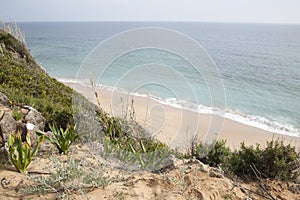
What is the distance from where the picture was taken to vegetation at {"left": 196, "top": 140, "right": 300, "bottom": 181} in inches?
154

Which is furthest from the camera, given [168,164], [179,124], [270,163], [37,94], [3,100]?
[37,94]

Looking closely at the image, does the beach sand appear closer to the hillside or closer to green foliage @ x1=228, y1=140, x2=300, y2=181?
green foliage @ x1=228, y1=140, x2=300, y2=181

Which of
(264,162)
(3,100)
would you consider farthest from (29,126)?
(264,162)

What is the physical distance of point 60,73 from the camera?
2653 centimetres

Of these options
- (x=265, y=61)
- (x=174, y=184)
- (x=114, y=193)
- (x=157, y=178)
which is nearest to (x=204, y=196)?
(x=174, y=184)

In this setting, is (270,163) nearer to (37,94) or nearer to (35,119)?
(35,119)

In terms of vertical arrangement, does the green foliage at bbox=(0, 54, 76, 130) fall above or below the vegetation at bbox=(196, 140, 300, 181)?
above

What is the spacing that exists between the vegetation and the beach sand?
28cm

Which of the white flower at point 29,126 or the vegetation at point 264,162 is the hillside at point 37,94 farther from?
the vegetation at point 264,162

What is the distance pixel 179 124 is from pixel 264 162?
2496 mm

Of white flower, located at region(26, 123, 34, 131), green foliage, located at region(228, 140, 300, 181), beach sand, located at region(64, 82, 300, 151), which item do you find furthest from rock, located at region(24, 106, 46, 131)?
green foliage, located at region(228, 140, 300, 181)

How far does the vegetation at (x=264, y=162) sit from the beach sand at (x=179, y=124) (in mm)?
280

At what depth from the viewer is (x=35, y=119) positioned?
4.74m

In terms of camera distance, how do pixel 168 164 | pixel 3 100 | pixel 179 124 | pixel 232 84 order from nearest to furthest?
1. pixel 168 164
2. pixel 3 100
3. pixel 179 124
4. pixel 232 84
